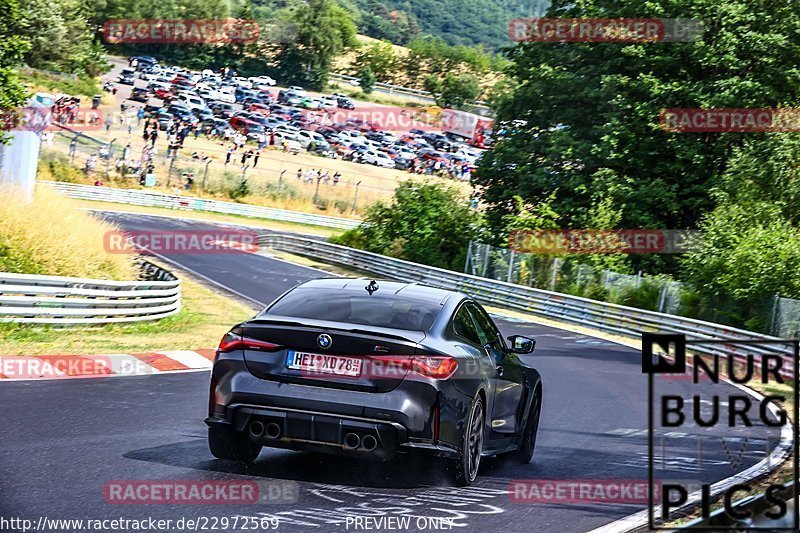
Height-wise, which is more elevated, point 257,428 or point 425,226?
point 257,428

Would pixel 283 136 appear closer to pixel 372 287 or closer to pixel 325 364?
pixel 372 287

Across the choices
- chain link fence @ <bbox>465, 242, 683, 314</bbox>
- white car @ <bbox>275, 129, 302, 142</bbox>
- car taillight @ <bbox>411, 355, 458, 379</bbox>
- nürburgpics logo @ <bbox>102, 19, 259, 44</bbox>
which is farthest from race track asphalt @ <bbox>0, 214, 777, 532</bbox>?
nürburgpics logo @ <bbox>102, 19, 259, 44</bbox>

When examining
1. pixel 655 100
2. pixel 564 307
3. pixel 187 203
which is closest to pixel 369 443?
pixel 564 307

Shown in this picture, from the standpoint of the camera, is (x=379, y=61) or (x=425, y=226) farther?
(x=379, y=61)

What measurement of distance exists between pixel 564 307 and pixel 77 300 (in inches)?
714

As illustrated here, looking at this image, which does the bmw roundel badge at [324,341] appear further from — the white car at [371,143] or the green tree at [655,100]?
the white car at [371,143]

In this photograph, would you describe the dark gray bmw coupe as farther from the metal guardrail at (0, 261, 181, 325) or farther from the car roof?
the metal guardrail at (0, 261, 181, 325)

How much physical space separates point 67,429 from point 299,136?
286 feet

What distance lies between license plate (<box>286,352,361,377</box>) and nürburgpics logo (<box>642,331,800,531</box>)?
6.79 ft

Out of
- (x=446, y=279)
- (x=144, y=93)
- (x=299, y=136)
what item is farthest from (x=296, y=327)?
(x=144, y=93)

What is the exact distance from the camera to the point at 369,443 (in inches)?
304

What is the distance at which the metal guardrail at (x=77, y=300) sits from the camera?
18.3m

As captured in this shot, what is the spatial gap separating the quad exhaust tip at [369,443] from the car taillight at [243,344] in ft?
2.97

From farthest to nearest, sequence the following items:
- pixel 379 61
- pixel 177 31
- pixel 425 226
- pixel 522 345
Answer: pixel 379 61 < pixel 177 31 < pixel 425 226 < pixel 522 345
